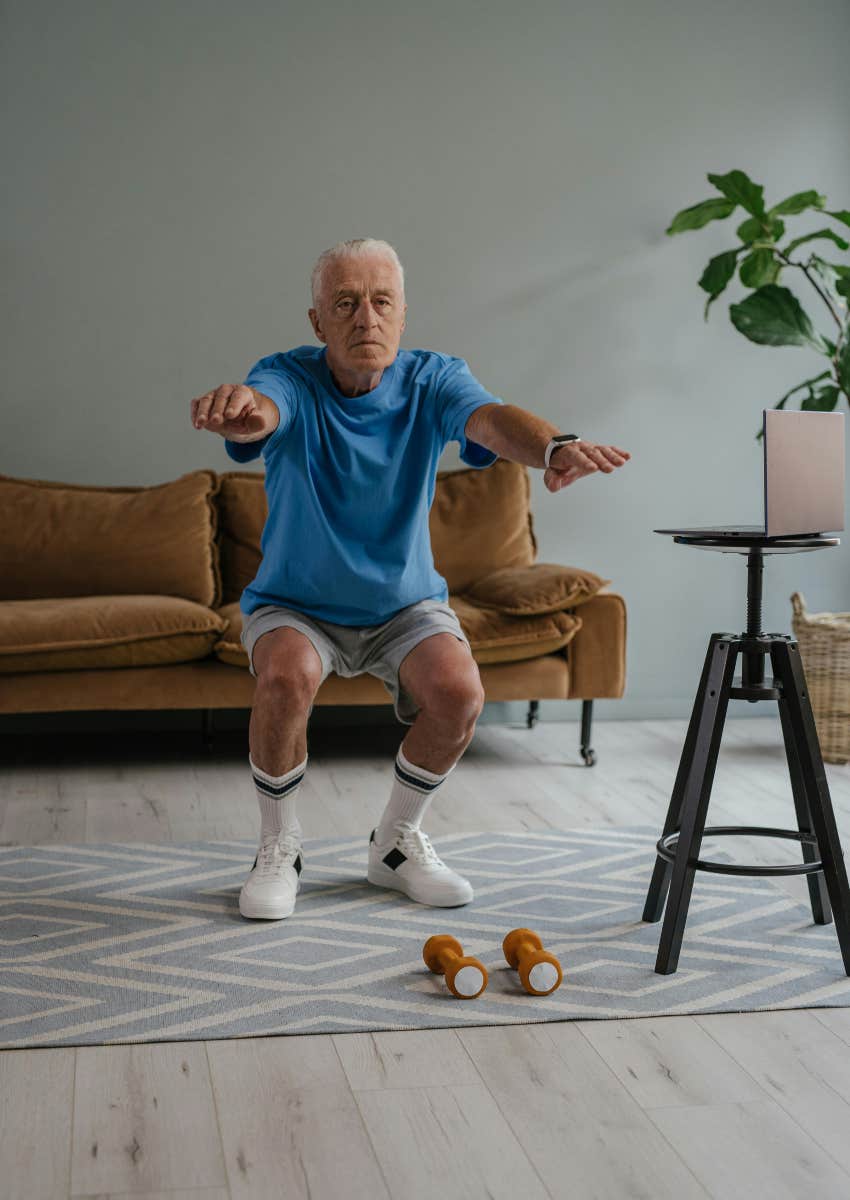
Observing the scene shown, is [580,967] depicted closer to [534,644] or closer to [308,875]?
[308,875]

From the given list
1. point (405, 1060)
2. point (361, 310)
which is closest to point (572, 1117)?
point (405, 1060)

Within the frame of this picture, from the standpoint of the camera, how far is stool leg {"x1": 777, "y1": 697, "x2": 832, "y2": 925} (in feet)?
7.27

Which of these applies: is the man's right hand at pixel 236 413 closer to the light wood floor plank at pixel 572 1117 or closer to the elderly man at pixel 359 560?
the elderly man at pixel 359 560

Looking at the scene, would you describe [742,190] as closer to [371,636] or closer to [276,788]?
[371,636]

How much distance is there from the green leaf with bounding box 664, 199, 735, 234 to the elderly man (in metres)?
1.71

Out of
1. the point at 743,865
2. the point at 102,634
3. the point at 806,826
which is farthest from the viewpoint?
the point at 102,634

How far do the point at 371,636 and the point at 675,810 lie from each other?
2.17 feet

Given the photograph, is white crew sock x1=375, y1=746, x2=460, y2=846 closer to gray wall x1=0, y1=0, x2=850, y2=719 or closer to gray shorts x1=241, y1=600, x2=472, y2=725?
gray shorts x1=241, y1=600, x2=472, y2=725

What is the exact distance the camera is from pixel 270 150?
13.5 ft

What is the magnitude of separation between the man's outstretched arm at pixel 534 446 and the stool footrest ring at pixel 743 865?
0.63 m

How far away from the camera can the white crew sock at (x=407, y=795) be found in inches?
97.7

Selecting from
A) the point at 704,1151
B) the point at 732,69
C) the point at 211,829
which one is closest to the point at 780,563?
the point at 732,69

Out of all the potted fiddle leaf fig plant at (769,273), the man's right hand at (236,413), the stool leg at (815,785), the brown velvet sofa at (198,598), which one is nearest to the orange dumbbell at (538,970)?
the stool leg at (815,785)

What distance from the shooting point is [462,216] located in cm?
422
